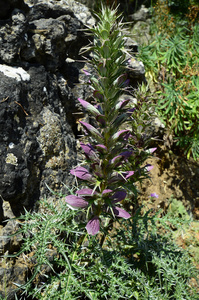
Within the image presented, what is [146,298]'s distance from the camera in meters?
1.83

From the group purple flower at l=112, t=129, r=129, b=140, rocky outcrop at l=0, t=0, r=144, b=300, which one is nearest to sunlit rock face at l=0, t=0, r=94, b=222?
rocky outcrop at l=0, t=0, r=144, b=300

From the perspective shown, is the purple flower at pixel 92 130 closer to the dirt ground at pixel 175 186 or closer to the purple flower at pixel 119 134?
the purple flower at pixel 119 134

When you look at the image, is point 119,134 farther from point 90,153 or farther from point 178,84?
point 178,84

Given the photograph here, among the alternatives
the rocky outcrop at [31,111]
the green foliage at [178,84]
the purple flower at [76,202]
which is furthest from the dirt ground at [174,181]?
the purple flower at [76,202]

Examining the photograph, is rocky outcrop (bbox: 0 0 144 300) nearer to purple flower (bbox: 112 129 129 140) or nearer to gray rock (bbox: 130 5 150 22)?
purple flower (bbox: 112 129 129 140)

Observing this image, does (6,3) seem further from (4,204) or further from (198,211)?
(198,211)

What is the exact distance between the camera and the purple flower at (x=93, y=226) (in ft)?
5.17

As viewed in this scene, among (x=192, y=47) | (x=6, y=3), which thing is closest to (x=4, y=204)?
(x=6, y=3)

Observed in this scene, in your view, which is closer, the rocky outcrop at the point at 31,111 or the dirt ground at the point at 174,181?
the rocky outcrop at the point at 31,111

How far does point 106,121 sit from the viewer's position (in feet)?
5.00

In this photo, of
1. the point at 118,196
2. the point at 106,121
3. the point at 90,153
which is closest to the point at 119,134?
the point at 106,121

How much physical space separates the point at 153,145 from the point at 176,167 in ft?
1.98

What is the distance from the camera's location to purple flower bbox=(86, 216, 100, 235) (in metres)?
1.58

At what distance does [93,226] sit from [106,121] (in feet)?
2.28
